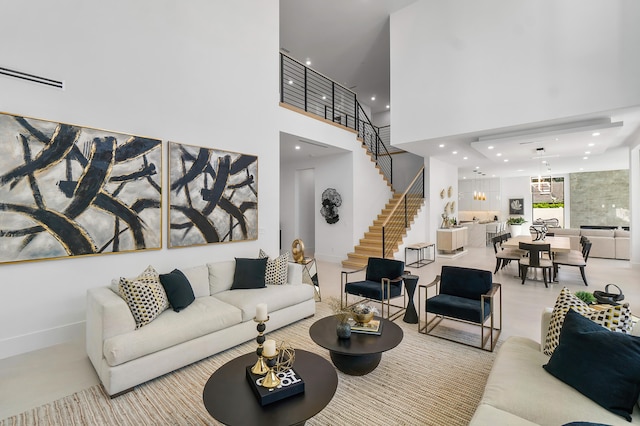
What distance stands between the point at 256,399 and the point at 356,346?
1.04 m

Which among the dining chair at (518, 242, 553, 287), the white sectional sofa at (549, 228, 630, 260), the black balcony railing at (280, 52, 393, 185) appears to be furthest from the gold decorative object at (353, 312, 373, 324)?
the white sectional sofa at (549, 228, 630, 260)

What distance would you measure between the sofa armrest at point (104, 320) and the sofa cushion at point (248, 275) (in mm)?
1460

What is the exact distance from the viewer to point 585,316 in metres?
2.17

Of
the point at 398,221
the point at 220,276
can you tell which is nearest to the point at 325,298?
the point at 220,276

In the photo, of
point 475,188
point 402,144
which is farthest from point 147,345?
point 475,188

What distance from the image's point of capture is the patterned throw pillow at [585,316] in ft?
6.79

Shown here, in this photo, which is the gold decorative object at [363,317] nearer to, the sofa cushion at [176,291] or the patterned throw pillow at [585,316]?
the patterned throw pillow at [585,316]

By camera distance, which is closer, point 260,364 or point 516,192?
point 260,364

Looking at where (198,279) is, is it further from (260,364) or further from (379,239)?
(379,239)

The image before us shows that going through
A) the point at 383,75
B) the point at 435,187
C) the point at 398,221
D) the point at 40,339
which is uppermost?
the point at 383,75

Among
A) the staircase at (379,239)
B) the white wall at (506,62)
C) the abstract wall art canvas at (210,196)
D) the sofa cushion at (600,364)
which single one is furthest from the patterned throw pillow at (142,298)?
the white wall at (506,62)

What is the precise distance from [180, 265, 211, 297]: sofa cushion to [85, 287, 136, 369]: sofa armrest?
91 cm

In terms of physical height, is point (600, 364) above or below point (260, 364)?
above

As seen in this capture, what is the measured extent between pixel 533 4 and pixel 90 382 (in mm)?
8473
